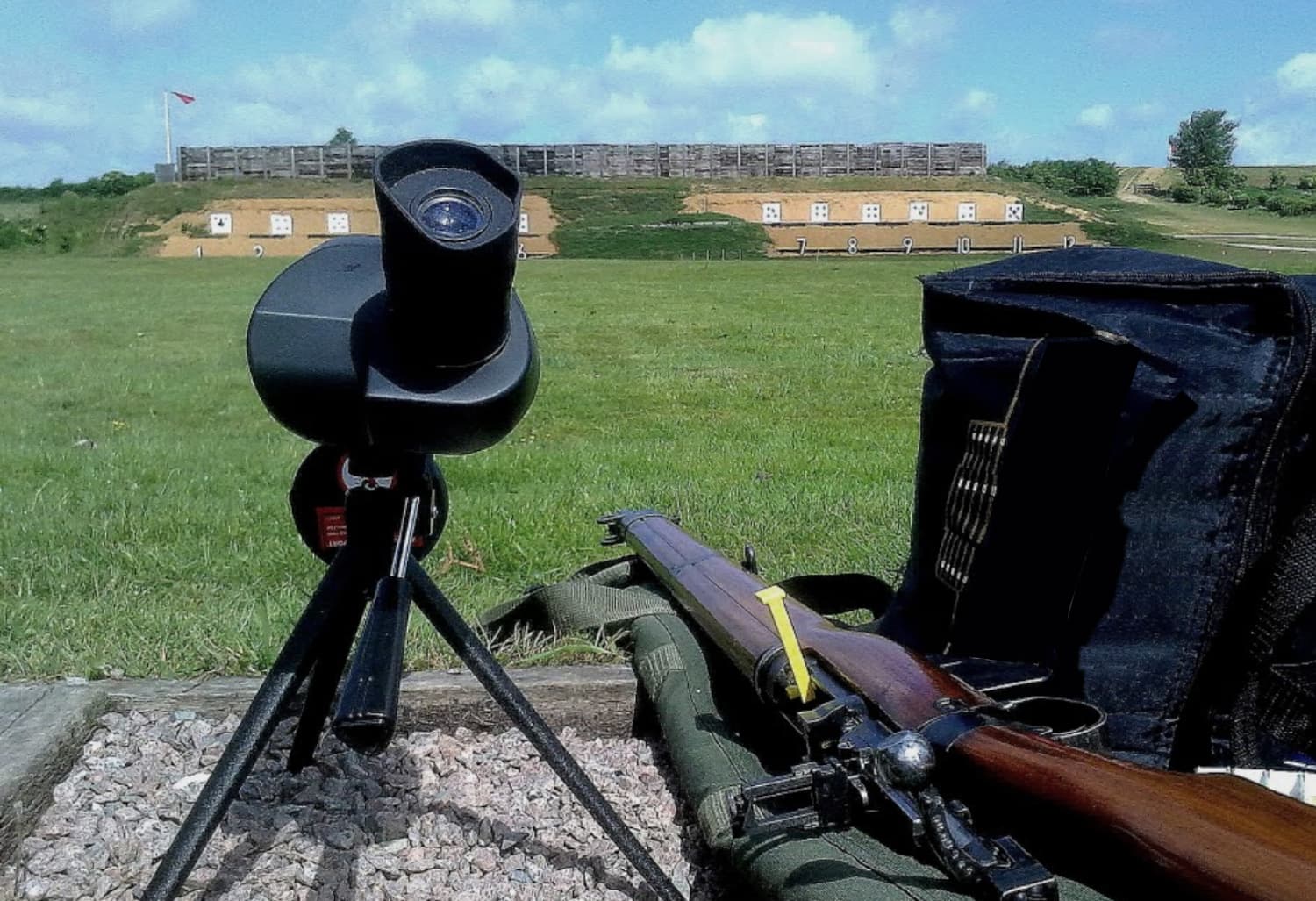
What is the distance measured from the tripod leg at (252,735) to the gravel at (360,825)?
0.48 meters

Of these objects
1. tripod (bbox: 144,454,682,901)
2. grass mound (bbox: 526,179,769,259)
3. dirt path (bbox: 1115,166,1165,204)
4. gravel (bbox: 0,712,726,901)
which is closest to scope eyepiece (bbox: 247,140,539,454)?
tripod (bbox: 144,454,682,901)

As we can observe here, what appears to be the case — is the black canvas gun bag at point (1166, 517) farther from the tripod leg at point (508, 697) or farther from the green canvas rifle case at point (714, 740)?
the tripod leg at point (508, 697)

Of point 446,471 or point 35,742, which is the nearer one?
point 35,742

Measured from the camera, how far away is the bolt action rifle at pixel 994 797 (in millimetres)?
1179

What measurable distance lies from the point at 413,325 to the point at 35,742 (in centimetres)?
139

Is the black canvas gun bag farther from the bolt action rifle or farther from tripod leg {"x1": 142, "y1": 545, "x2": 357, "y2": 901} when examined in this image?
tripod leg {"x1": 142, "y1": 545, "x2": 357, "y2": 901}

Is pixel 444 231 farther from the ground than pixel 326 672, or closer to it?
farther from the ground

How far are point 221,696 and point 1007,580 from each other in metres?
1.65

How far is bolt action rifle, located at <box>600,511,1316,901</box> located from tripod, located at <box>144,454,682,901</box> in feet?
1.17

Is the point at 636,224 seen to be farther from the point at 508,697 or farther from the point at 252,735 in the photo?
the point at 252,735

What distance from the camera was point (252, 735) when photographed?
5.40 feet

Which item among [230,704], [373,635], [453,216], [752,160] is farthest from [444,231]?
[752,160]

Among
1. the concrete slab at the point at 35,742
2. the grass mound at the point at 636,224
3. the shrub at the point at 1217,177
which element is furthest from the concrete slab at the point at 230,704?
the shrub at the point at 1217,177

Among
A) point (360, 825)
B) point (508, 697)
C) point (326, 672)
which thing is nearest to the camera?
point (508, 697)
